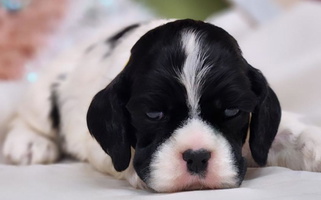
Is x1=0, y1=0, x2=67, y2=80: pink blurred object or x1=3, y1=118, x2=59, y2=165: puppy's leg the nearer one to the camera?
x1=3, y1=118, x2=59, y2=165: puppy's leg

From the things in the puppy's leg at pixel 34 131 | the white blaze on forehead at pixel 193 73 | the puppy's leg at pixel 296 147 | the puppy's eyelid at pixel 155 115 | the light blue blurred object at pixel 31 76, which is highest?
the white blaze on forehead at pixel 193 73

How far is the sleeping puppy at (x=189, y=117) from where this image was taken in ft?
5.71

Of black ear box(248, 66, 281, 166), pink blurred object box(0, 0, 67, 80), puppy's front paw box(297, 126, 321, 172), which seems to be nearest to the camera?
black ear box(248, 66, 281, 166)

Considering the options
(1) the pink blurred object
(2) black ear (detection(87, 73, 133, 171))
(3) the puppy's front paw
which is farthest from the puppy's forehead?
(1) the pink blurred object

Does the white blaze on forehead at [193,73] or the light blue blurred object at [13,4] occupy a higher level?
the white blaze on forehead at [193,73]

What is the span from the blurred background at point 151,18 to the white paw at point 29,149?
55cm

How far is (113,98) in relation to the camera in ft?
6.26

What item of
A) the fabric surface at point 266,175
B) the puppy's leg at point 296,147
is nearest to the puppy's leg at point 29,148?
the fabric surface at point 266,175

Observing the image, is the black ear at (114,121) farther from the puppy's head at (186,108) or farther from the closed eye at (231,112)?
the closed eye at (231,112)

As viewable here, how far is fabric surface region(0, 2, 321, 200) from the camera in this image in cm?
172

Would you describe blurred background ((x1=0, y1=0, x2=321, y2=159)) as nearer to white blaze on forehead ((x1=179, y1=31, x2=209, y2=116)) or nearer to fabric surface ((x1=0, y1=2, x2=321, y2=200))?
fabric surface ((x1=0, y1=2, x2=321, y2=200))

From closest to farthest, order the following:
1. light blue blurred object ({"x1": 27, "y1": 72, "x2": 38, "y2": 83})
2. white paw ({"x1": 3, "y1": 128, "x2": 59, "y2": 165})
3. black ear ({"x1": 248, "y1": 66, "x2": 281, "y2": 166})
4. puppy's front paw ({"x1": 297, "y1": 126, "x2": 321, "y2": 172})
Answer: black ear ({"x1": 248, "y1": 66, "x2": 281, "y2": 166})
puppy's front paw ({"x1": 297, "y1": 126, "x2": 321, "y2": 172})
white paw ({"x1": 3, "y1": 128, "x2": 59, "y2": 165})
light blue blurred object ({"x1": 27, "y1": 72, "x2": 38, "y2": 83})

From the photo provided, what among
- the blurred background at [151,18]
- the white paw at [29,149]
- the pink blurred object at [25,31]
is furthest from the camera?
the pink blurred object at [25,31]

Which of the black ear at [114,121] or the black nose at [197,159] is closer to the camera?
the black nose at [197,159]
